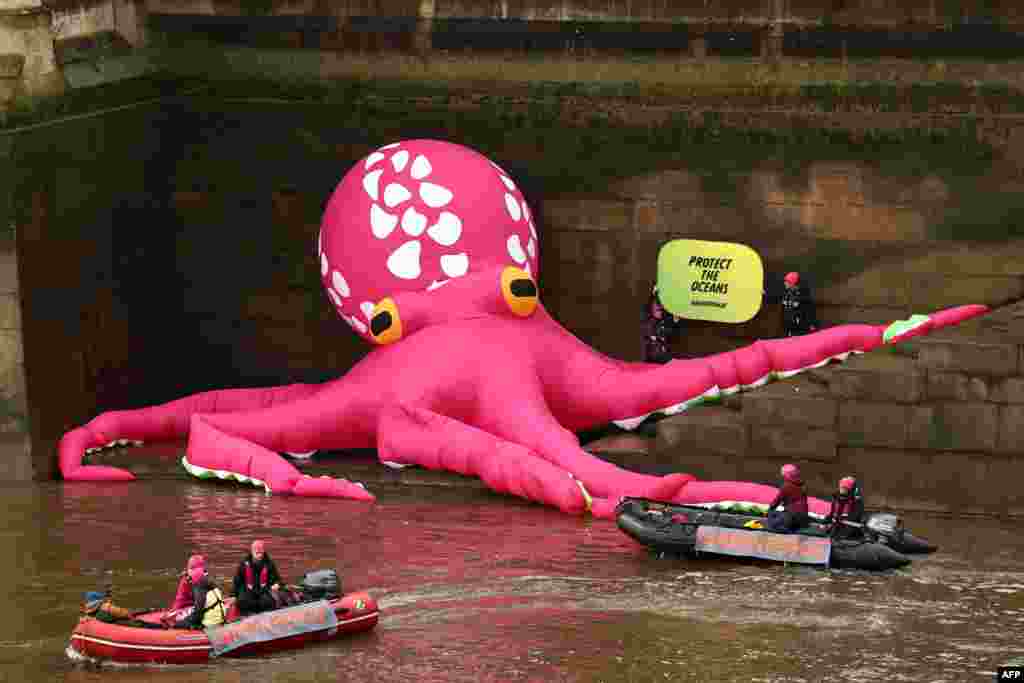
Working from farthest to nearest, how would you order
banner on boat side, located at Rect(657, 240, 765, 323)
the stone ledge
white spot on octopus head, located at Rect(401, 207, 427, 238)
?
1. banner on boat side, located at Rect(657, 240, 765, 323)
2. white spot on octopus head, located at Rect(401, 207, 427, 238)
3. the stone ledge

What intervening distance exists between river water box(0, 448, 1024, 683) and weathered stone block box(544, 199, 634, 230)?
5.14 meters

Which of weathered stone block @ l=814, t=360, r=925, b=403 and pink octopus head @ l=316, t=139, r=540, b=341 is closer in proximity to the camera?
weathered stone block @ l=814, t=360, r=925, b=403

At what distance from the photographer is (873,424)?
36969 millimetres

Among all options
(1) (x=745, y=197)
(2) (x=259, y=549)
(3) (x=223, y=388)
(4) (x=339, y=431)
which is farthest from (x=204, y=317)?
(2) (x=259, y=549)

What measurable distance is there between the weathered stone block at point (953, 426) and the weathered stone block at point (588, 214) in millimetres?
6085

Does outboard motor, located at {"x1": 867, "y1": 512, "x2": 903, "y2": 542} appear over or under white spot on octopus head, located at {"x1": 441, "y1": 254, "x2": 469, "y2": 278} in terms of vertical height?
under

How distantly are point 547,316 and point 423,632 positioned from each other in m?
9.46

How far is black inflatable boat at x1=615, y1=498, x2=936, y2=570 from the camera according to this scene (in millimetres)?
33375

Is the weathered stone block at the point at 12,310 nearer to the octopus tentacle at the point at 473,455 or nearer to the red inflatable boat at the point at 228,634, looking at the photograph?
the octopus tentacle at the point at 473,455

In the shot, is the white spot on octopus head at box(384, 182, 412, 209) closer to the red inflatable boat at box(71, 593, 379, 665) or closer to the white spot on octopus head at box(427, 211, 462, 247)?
the white spot on octopus head at box(427, 211, 462, 247)

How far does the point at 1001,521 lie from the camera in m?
36.4

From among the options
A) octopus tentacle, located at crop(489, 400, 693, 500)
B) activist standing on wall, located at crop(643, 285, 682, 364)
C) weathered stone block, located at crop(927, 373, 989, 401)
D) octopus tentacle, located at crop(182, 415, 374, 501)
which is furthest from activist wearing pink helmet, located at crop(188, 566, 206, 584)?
activist standing on wall, located at crop(643, 285, 682, 364)

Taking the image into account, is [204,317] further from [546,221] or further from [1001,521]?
[1001,521]

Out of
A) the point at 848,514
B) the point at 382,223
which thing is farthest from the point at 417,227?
the point at 848,514
